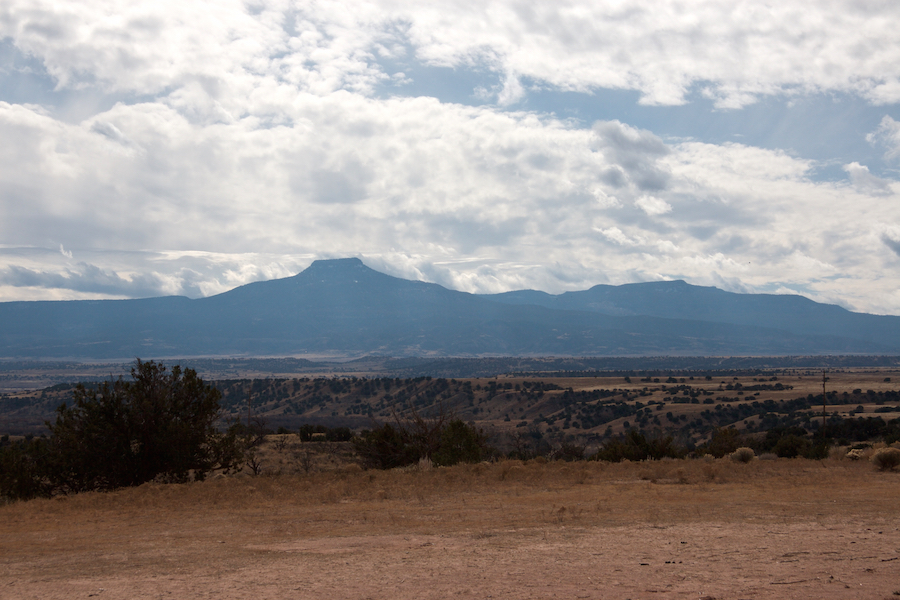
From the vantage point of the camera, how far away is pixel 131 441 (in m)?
21.8

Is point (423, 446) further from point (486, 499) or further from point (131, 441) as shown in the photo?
point (486, 499)

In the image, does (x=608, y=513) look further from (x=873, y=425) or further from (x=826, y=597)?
(x=873, y=425)

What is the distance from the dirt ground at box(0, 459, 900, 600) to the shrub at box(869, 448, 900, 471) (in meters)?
1.41

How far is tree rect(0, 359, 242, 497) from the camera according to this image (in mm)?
20891

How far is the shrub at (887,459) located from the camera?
20.9 meters

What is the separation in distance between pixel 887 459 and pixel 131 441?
2417cm

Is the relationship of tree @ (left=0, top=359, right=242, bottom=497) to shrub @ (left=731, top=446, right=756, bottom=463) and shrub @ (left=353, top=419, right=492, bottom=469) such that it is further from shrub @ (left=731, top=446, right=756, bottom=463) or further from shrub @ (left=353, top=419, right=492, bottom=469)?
shrub @ (left=731, top=446, right=756, bottom=463)

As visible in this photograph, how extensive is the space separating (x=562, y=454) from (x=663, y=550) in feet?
85.8

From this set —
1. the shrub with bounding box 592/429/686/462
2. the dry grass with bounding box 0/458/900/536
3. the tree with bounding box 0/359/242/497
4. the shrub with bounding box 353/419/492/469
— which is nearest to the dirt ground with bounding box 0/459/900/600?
the dry grass with bounding box 0/458/900/536

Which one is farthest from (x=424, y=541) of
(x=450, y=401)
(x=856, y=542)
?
(x=450, y=401)

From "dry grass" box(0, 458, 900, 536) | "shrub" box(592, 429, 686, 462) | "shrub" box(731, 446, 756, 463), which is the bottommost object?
"shrub" box(592, 429, 686, 462)

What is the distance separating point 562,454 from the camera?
3588 cm

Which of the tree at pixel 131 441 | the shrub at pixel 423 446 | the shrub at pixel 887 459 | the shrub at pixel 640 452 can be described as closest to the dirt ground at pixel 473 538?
the shrub at pixel 887 459

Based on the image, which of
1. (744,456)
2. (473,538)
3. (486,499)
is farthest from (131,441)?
(744,456)
